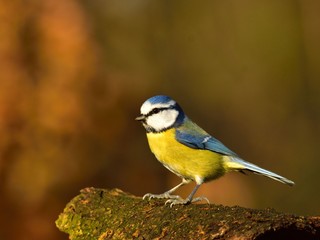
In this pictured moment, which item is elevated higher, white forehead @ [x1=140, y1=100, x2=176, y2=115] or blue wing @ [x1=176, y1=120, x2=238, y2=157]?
white forehead @ [x1=140, y1=100, x2=176, y2=115]

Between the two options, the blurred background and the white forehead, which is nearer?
the white forehead

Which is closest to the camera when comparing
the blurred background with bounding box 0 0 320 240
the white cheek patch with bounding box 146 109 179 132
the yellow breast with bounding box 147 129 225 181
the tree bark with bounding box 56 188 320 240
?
the tree bark with bounding box 56 188 320 240

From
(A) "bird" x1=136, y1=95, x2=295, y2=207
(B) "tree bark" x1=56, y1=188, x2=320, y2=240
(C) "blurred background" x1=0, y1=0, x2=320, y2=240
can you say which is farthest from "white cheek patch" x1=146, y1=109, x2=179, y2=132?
(C) "blurred background" x1=0, y1=0, x2=320, y2=240

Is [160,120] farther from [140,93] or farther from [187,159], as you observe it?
[140,93]

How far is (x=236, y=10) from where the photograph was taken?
877cm

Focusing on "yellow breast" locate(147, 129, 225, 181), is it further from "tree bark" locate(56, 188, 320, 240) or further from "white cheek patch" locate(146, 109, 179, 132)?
"tree bark" locate(56, 188, 320, 240)

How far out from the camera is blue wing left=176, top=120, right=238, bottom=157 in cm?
352

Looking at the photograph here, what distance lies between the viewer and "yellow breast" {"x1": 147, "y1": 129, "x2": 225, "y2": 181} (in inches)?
137

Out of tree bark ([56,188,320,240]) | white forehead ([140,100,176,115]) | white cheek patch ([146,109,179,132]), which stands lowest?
tree bark ([56,188,320,240])

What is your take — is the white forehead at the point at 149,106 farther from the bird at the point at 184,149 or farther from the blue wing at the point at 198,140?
the blue wing at the point at 198,140

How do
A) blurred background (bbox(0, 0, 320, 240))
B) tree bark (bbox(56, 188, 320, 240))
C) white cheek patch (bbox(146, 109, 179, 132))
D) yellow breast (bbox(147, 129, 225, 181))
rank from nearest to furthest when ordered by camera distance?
tree bark (bbox(56, 188, 320, 240)), yellow breast (bbox(147, 129, 225, 181)), white cheek patch (bbox(146, 109, 179, 132)), blurred background (bbox(0, 0, 320, 240))

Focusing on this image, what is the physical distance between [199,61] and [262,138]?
1.42 metres

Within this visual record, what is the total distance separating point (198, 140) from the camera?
354cm

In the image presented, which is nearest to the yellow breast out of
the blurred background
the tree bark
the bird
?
the bird
